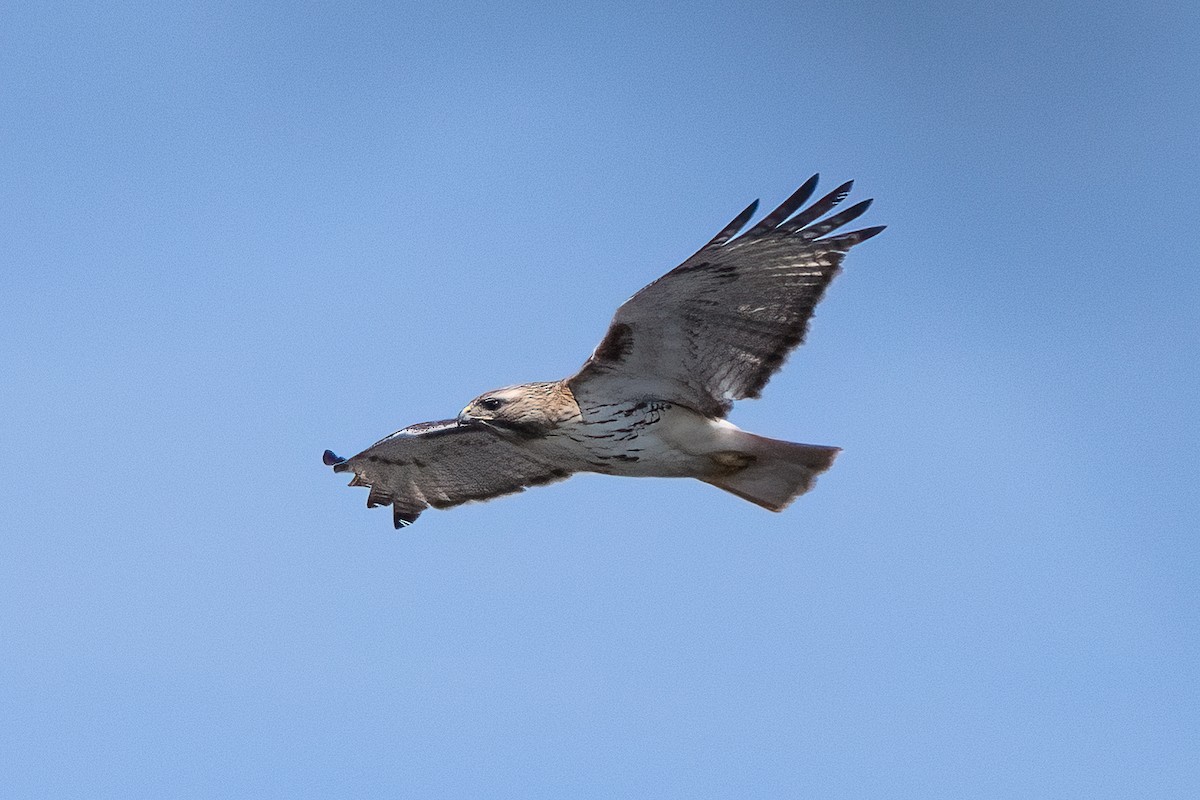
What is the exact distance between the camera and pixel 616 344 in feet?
33.4

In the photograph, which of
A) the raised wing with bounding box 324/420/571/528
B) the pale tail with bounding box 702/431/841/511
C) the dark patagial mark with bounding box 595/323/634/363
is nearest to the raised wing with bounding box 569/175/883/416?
the dark patagial mark with bounding box 595/323/634/363

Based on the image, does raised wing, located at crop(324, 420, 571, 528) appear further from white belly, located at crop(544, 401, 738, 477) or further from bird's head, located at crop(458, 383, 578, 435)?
white belly, located at crop(544, 401, 738, 477)

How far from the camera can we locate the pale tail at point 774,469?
10500mm

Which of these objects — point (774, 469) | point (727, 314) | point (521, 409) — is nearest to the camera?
point (727, 314)

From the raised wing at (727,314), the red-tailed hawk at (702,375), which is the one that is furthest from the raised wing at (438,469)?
the raised wing at (727,314)

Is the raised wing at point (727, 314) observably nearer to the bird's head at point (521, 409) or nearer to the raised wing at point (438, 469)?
the bird's head at point (521, 409)

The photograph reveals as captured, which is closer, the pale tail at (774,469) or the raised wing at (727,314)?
the raised wing at (727,314)

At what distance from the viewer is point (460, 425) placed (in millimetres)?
11008

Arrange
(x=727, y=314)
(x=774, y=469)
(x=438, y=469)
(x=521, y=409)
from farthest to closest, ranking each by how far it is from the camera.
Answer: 1. (x=438, y=469)
2. (x=774, y=469)
3. (x=521, y=409)
4. (x=727, y=314)

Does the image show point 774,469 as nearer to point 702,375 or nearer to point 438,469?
point 702,375

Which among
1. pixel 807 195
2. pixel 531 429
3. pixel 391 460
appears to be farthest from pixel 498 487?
pixel 807 195

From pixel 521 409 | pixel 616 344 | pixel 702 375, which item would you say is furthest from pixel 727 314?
pixel 521 409

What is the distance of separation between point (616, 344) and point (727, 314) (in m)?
0.69

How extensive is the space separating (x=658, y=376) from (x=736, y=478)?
2.84ft
